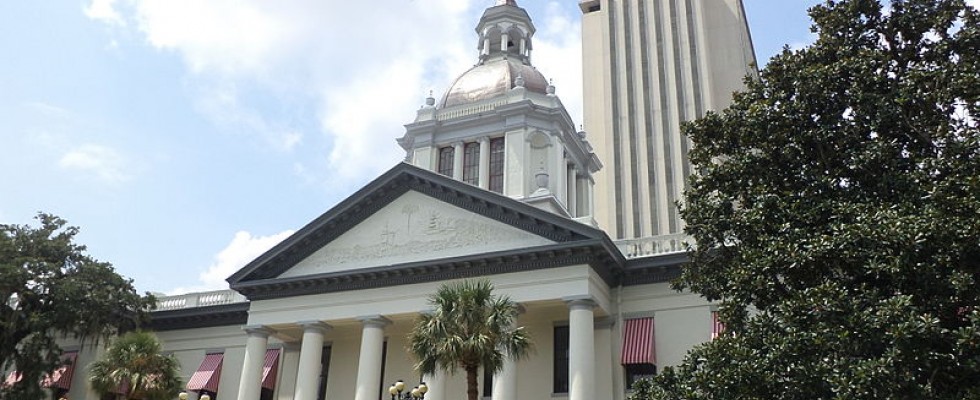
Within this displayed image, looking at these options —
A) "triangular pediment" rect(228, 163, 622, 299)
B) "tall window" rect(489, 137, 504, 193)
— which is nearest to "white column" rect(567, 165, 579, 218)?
"tall window" rect(489, 137, 504, 193)

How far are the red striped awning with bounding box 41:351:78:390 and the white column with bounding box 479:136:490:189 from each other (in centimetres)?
1834

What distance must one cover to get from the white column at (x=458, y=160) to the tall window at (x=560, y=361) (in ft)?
39.7

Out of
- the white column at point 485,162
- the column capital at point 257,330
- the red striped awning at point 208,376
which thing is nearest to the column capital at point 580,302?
the column capital at point 257,330

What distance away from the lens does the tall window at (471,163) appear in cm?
3831

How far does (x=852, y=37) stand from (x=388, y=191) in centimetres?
1683

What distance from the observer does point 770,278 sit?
15836 mm

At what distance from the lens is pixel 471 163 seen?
3888 cm

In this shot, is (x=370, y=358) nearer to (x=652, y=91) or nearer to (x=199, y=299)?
(x=199, y=299)

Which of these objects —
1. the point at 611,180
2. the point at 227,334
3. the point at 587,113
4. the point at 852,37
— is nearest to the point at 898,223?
the point at 852,37

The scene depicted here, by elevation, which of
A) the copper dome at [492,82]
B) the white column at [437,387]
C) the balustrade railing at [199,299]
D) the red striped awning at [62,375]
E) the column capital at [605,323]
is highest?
the copper dome at [492,82]

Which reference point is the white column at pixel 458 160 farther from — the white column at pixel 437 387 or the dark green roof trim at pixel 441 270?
the white column at pixel 437 387

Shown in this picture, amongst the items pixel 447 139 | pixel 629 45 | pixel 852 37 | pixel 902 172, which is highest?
pixel 629 45

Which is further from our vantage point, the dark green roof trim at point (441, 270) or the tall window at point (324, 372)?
the tall window at point (324, 372)

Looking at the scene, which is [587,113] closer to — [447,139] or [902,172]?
[447,139]
